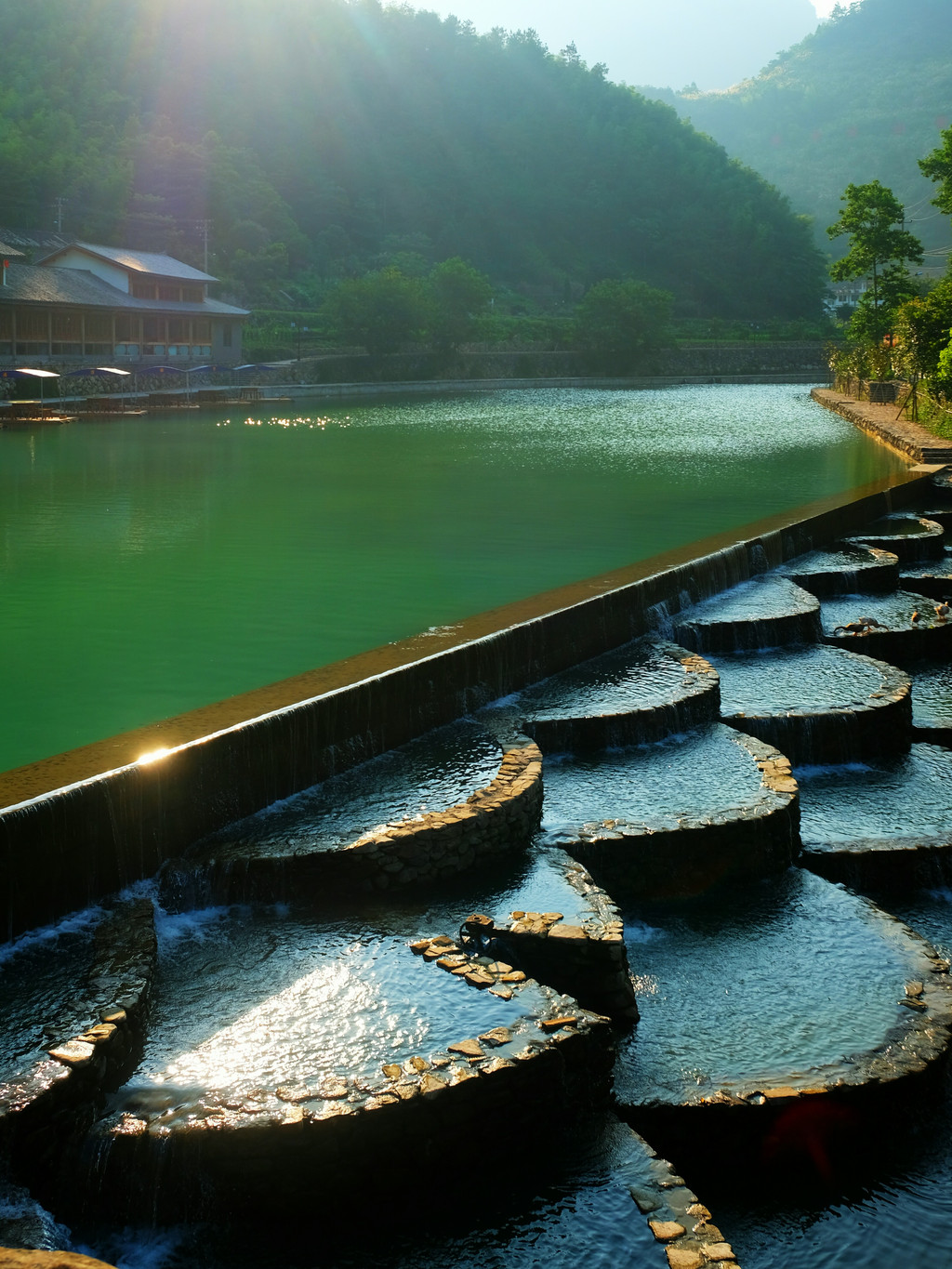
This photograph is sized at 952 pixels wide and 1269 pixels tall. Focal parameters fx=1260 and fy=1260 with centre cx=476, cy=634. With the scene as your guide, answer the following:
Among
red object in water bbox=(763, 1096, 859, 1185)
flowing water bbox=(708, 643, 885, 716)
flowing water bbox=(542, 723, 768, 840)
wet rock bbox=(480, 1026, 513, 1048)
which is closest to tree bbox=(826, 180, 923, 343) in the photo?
flowing water bbox=(708, 643, 885, 716)

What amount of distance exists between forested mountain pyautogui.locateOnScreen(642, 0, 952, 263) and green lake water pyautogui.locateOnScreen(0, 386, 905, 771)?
121 metres

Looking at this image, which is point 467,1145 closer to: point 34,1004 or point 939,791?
point 34,1004

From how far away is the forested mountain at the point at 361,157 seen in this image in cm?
6612

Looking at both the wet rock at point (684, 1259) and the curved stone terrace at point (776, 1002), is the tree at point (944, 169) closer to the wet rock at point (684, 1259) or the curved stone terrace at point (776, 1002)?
the curved stone terrace at point (776, 1002)

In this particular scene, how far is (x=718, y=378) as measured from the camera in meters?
62.6

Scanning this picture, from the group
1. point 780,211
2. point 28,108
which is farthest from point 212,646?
point 780,211

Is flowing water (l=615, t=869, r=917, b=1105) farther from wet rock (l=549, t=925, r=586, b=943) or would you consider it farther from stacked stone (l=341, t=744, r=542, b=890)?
stacked stone (l=341, t=744, r=542, b=890)

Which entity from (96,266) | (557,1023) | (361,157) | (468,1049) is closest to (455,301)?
(96,266)

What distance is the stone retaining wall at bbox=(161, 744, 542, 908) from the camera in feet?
19.2

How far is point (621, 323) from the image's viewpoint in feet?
217

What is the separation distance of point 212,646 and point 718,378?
55.8m

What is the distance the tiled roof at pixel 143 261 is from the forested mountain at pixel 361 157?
1278 cm

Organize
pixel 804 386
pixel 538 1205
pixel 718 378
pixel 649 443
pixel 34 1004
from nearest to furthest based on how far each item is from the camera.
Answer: pixel 538 1205 < pixel 34 1004 < pixel 649 443 < pixel 804 386 < pixel 718 378

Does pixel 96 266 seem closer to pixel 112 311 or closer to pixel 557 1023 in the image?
pixel 112 311
